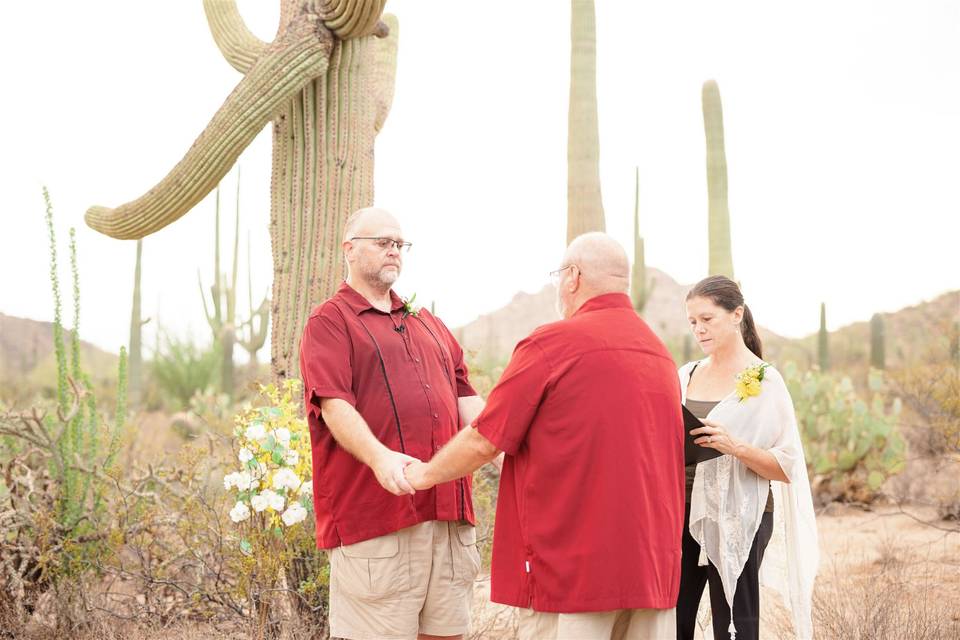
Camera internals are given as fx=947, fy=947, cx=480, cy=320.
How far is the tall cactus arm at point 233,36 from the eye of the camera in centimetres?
666

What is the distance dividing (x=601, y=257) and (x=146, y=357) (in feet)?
58.5

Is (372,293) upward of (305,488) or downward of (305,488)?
upward

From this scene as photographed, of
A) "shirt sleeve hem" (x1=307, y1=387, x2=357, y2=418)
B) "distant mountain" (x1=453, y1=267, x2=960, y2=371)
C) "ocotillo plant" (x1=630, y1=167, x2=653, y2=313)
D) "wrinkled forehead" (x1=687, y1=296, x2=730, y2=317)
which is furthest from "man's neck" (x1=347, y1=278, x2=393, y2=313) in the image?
"ocotillo plant" (x1=630, y1=167, x2=653, y2=313)

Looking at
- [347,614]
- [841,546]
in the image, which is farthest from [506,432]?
[841,546]

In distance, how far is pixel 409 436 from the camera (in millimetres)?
3330

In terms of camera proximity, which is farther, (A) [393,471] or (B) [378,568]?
(B) [378,568]

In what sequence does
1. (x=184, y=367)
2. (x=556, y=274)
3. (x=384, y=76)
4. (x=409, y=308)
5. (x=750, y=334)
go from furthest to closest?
(x=184, y=367) → (x=384, y=76) → (x=750, y=334) → (x=409, y=308) → (x=556, y=274)

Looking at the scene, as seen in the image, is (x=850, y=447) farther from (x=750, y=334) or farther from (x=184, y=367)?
(x=184, y=367)

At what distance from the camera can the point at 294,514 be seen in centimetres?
424

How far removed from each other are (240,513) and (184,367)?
1416 centimetres

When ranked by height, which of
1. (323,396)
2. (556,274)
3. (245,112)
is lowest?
(323,396)

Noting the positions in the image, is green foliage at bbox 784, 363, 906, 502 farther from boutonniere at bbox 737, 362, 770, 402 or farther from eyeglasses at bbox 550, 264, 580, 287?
eyeglasses at bbox 550, 264, 580, 287

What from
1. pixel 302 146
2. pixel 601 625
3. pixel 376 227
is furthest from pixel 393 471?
pixel 302 146

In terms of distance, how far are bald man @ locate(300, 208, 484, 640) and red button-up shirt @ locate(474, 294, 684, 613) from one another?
0.56 m
